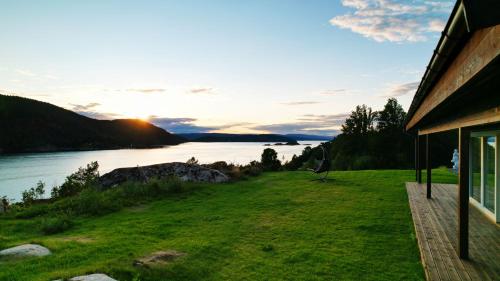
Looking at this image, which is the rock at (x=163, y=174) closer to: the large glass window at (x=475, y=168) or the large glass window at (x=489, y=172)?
the large glass window at (x=475, y=168)

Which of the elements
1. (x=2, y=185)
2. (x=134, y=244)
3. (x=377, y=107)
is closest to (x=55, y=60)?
(x=2, y=185)

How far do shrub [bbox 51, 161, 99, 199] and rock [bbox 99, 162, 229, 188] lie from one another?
48 cm

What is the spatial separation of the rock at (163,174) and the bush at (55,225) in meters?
5.34

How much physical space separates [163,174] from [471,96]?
1197 centimetres

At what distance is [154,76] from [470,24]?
18.8 meters

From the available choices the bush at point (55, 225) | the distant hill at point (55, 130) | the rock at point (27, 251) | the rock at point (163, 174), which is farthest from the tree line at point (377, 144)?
the distant hill at point (55, 130)

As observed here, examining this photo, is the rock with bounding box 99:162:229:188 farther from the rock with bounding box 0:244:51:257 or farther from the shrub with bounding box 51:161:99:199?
the rock with bounding box 0:244:51:257

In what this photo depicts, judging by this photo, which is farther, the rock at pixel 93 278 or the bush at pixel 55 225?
the bush at pixel 55 225

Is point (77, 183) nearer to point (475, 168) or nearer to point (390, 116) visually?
point (475, 168)

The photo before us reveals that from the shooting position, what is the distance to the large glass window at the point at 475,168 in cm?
876

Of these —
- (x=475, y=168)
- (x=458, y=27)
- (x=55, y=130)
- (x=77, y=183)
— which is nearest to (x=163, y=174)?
(x=77, y=183)

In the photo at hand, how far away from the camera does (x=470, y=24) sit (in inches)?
55.2

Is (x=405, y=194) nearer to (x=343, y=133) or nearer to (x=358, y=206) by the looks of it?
(x=358, y=206)

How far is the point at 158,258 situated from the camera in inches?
193
